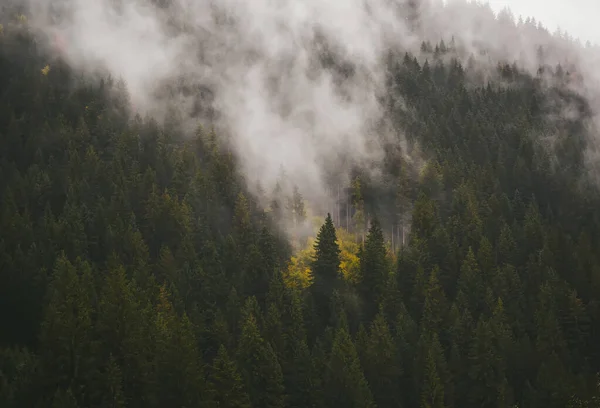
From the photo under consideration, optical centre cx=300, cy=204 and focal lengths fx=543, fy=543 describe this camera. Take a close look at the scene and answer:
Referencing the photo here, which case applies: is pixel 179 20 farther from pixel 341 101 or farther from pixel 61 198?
pixel 61 198

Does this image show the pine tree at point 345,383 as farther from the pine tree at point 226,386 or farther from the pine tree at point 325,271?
the pine tree at point 325,271

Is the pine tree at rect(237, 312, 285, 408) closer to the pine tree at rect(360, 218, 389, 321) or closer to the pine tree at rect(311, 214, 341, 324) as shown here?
the pine tree at rect(311, 214, 341, 324)

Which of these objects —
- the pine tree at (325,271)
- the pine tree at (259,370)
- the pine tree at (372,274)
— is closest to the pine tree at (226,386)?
the pine tree at (259,370)

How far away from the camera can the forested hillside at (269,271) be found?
49.4 meters

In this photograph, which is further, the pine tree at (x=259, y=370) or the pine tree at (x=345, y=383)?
the pine tree at (x=345, y=383)

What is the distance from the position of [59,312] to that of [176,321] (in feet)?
37.3

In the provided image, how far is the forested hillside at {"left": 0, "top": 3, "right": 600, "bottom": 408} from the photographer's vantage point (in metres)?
49.4

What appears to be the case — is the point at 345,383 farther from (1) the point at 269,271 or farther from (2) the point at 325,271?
(1) the point at 269,271

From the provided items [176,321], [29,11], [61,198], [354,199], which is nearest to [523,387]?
[176,321]

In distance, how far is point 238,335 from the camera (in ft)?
205

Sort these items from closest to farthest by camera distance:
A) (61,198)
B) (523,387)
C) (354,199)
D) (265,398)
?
(265,398) → (523,387) → (61,198) → (354,199)

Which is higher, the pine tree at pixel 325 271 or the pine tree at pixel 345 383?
the pine tree at pixel 325 271

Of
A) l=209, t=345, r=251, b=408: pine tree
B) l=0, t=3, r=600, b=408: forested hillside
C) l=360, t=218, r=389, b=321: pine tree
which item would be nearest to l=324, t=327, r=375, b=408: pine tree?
l=0, t=3, r=600, b=408: forested hillside

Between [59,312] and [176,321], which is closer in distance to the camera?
[59,312]
